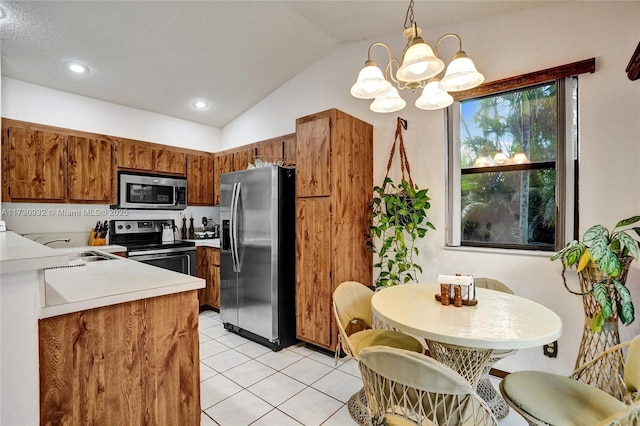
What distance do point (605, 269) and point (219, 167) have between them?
14.3ft

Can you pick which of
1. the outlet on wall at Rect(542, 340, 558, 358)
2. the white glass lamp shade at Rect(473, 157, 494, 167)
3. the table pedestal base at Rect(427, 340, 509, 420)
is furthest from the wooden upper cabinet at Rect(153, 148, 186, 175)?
the outlet on wall at Rect(542, 340, 558, 358)

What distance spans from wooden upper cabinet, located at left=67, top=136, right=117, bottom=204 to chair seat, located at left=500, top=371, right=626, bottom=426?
163 inches

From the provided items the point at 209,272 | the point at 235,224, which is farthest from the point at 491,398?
the point at 209,272

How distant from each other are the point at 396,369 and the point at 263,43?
3.22 meters

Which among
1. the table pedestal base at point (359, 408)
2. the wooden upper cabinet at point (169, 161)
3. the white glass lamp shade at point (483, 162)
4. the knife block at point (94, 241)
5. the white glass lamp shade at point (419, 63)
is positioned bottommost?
the table pedestal base at point (359, 408)

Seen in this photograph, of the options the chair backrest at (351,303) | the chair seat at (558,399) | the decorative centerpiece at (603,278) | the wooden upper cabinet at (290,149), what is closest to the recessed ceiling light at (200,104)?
the wooden upper cabinet at (290,149)

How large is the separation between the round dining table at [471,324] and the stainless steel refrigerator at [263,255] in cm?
134

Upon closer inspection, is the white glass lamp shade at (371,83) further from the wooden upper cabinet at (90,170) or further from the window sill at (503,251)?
the wooden upper cabinet at (90,170)

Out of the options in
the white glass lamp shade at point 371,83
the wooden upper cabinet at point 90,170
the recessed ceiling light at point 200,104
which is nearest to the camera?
the white glass lamp shade at point 371,83

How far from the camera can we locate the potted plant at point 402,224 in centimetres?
267

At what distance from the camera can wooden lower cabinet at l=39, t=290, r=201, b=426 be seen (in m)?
1.17

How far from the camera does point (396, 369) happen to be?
106 cm

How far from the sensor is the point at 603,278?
5.80 ft

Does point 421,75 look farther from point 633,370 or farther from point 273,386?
point 273,386
